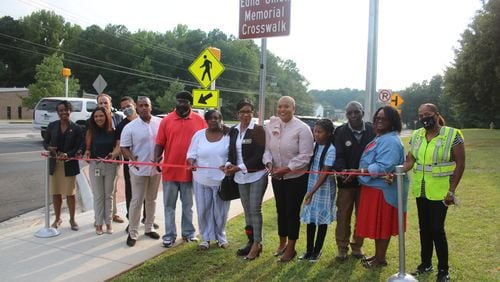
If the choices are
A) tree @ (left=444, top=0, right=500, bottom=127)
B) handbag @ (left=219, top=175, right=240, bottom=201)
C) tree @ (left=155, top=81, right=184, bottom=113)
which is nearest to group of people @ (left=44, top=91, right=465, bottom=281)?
handbag @ (left=219, top=175, right=240, bottom=201)

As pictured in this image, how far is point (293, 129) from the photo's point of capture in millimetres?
→ 5055

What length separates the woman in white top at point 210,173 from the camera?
5.59 meters

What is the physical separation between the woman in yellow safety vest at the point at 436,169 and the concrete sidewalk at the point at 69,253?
248 cm

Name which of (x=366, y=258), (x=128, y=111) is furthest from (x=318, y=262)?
(x=128, y=111)

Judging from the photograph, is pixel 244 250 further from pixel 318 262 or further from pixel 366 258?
pixel 366 258

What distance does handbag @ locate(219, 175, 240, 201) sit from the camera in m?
5.55

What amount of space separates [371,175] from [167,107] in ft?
206

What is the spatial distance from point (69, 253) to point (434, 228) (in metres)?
4.31

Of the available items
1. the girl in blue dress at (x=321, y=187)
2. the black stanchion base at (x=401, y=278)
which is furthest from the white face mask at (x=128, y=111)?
the black stanchion base at (x=401, y=278)

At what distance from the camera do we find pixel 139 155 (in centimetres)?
605

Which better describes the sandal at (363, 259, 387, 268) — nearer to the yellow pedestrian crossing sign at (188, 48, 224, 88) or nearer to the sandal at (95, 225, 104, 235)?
the sandal at (95, 225, 104, 235)

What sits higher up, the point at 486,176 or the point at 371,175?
the point at 371,175

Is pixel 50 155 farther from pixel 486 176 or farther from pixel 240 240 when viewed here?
pixel 486 176

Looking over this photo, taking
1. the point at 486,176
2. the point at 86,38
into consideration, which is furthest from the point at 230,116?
the point at 486,176
